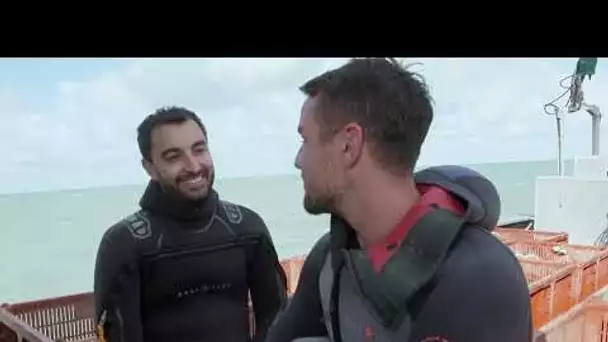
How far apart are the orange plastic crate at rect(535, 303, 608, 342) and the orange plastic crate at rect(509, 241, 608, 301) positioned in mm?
569

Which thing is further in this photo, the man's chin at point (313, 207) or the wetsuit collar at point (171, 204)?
the wetsuit collar at point (171, 204)

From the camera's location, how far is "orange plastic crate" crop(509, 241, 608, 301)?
10.7 feet

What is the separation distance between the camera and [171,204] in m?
1.30

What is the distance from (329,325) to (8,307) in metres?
1.64

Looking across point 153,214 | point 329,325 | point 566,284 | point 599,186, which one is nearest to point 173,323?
point 153,214

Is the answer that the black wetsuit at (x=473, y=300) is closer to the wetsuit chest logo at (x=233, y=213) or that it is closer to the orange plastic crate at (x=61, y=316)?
the wetsuit chest logo at (x=233, y=213)

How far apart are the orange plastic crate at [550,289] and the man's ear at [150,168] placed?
5.97 feet

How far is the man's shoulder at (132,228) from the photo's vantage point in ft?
4.10

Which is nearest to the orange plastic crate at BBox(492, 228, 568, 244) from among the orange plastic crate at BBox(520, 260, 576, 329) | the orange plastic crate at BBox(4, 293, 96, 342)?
the orange plastic crate at BBox(520, 260, 576, 329)

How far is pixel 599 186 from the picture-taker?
20.0ft

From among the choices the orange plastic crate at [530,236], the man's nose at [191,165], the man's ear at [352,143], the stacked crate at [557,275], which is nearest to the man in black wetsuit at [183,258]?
the man's nose at [191,165]

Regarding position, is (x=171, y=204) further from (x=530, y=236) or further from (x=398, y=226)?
(x=530, y=236)
